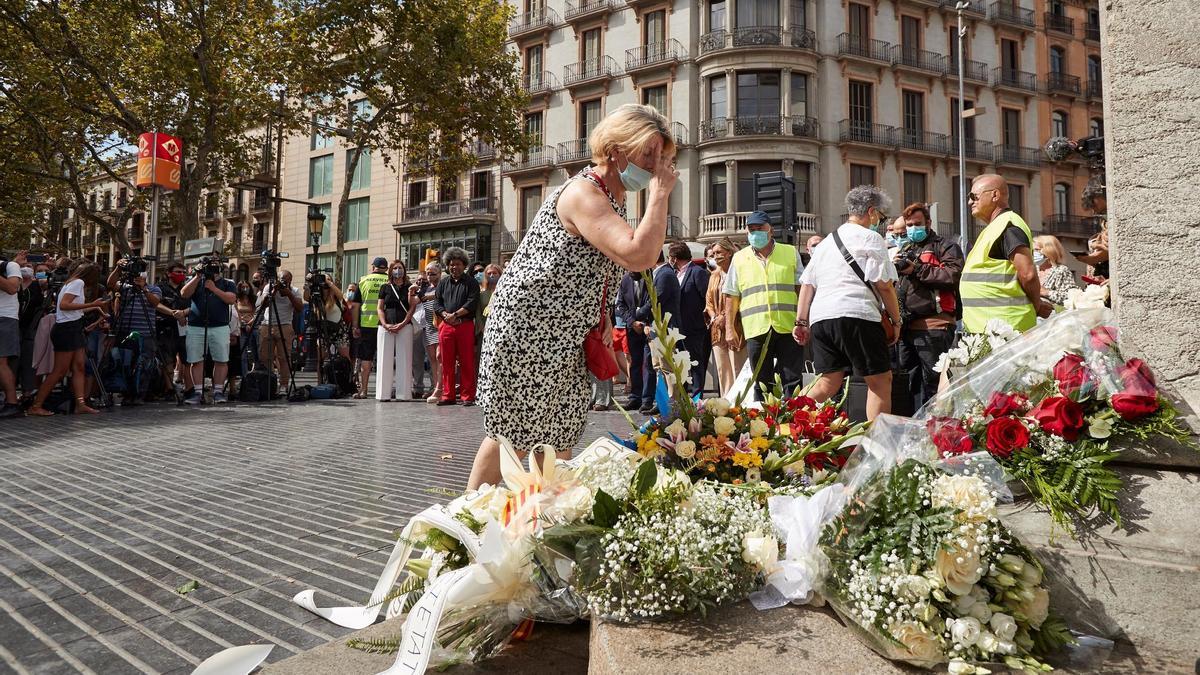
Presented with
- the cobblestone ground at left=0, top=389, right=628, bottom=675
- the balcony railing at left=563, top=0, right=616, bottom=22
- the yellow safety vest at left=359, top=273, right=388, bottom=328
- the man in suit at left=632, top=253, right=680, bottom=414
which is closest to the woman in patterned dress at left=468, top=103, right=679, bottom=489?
the cobblestone ground at left=0, top=389, right=628, bottom=675

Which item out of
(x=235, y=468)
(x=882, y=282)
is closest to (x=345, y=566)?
(x=235, y=468)

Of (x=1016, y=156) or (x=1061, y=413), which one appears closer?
(x=1061, y=413)

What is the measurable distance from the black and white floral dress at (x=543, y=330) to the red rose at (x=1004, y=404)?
1.37 meters

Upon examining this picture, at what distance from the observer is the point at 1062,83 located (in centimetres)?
3725

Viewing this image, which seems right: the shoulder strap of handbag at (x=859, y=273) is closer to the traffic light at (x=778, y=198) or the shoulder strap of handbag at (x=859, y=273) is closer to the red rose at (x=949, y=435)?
the red rose at (x=949, y=435)

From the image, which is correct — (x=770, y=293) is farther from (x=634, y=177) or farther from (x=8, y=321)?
(x=8, y=321)

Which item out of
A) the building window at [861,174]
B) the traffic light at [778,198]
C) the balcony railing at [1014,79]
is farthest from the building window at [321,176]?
the traffic light at [778,198]

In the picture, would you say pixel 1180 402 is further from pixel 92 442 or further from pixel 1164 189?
pixel 92 442

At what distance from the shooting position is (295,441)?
284 inches

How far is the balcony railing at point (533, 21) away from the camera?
3716 centimetres

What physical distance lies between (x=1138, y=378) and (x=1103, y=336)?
0.20 meters

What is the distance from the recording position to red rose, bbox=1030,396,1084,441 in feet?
6.95

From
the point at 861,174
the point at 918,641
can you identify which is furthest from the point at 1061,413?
the point at 861,174

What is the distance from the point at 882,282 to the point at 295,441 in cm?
545
